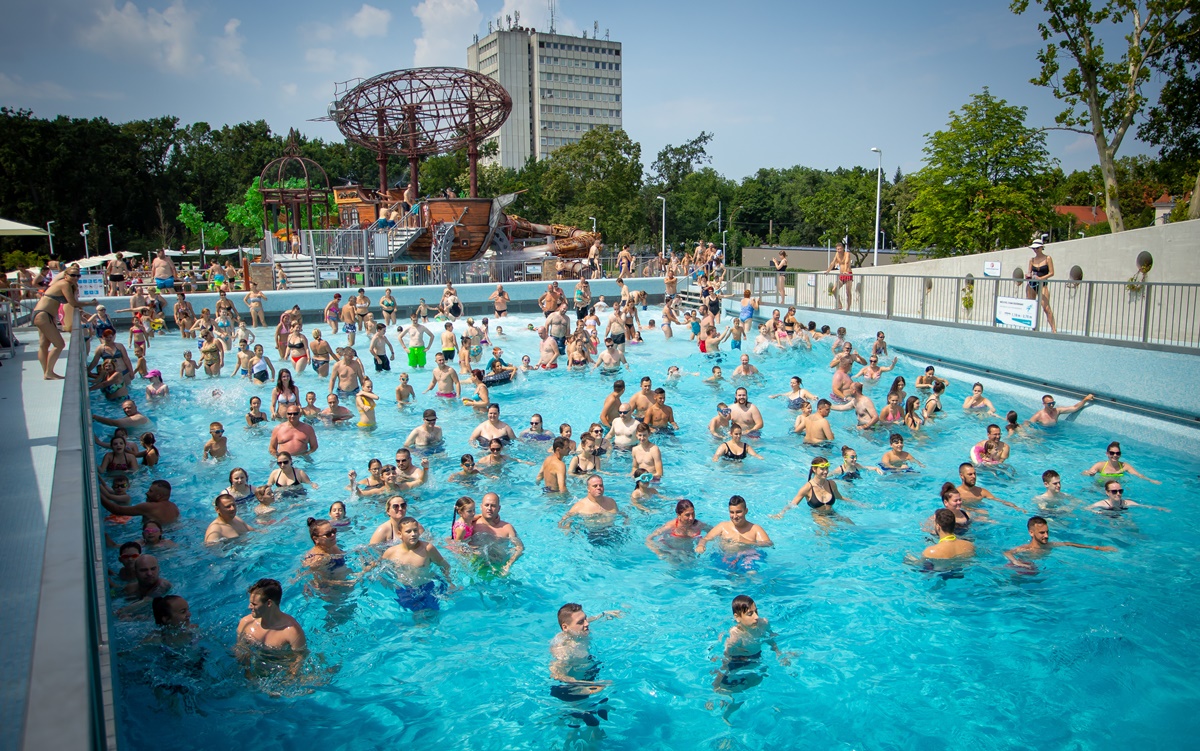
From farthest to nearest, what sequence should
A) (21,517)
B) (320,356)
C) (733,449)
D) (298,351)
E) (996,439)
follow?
(298,351) < (320,356) < (733,449) < (996,439) < (21,517)

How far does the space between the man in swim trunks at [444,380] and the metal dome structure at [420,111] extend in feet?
62.4

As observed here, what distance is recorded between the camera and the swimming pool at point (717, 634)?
5523 mm

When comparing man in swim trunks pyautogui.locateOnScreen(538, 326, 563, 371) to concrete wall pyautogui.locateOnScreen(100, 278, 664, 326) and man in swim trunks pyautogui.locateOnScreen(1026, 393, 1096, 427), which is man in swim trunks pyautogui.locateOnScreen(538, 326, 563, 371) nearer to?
concrete wall pyautogui.locateOnScreen(100, 278, 664, 326)

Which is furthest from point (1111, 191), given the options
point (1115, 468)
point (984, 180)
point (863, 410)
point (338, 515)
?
point (338, 515)

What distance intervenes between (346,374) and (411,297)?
11.8 metres

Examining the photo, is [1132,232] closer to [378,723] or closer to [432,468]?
[432,468]

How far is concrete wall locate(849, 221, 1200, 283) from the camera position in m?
12.6

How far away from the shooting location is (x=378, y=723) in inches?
220

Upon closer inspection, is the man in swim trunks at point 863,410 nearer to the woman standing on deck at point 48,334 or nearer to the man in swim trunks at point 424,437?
the man in swim trunks at point 424,437

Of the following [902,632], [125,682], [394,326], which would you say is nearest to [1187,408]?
[902,632]

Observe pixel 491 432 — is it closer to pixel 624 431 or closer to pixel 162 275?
pixel 624 431

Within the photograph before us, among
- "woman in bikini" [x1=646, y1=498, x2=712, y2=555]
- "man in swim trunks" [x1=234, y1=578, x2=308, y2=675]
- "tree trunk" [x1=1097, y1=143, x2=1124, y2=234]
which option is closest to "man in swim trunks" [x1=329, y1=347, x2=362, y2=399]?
"woman in bikini" [x1=646, y1=498, x2=712, y2=555]

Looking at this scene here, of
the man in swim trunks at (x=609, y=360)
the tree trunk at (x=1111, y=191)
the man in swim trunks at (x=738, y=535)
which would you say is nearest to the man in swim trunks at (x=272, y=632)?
the man in swim trunks at (x=738, y=535)

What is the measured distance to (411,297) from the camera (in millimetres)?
25234
